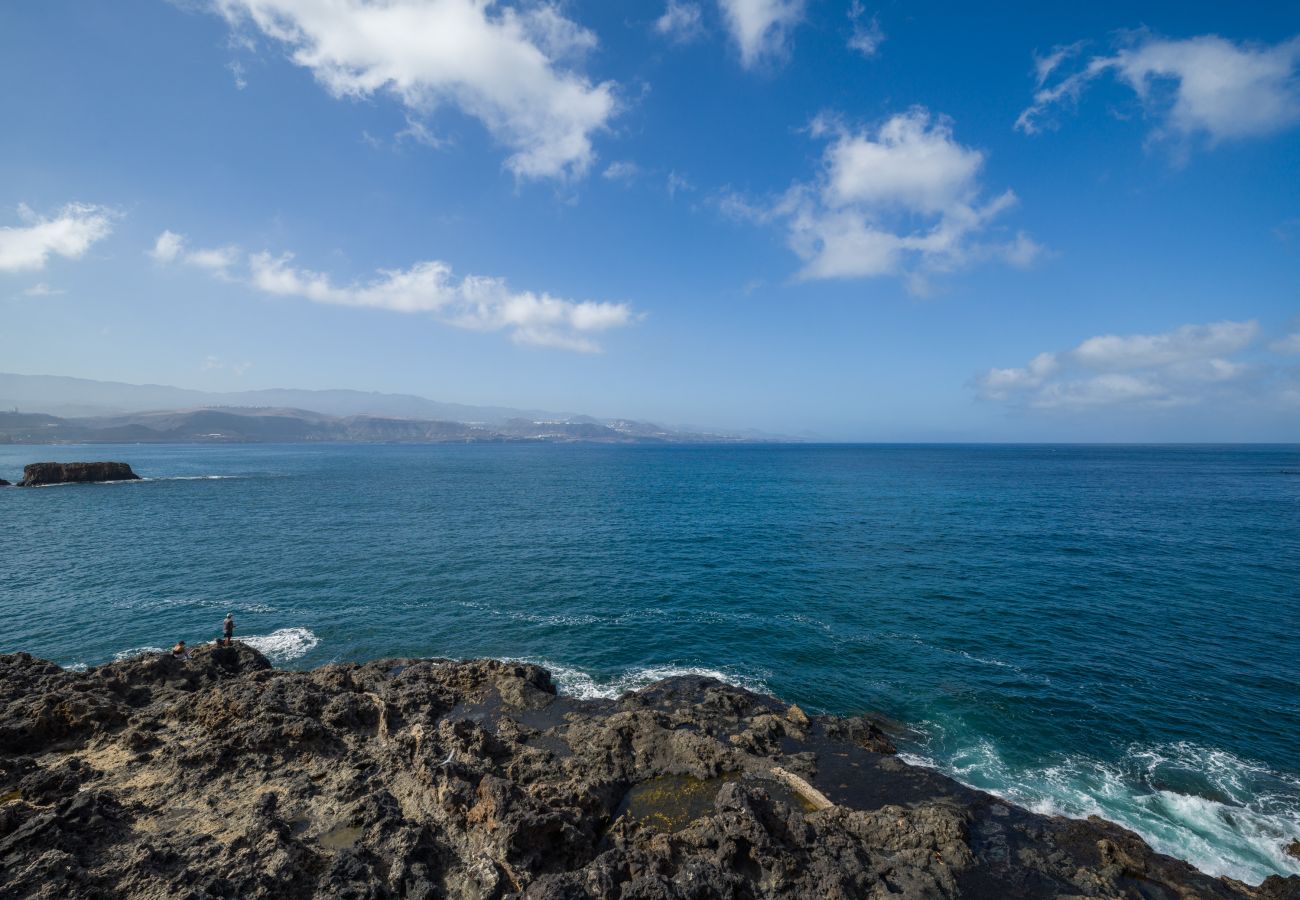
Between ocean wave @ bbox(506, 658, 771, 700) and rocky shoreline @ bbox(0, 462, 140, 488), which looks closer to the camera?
ocean wave @ bbox(506, 658, 771, 700)

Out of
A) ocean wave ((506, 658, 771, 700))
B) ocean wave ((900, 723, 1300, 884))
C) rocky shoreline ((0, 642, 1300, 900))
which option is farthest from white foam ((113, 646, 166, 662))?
ocean wave ((900, 723, 1300, 884))

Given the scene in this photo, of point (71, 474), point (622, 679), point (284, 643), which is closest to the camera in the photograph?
point (622, 679)

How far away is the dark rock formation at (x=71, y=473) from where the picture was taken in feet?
318

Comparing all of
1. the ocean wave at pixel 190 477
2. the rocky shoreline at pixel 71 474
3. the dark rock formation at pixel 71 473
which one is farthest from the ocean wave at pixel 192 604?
the dark rock formation at pixel 71 473

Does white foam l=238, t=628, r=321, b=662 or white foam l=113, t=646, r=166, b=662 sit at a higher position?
white foam l=238, t=628, r=321, b=662

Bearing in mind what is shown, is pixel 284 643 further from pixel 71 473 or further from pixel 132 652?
pixel 71 473

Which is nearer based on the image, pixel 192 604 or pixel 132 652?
pixel 132 652

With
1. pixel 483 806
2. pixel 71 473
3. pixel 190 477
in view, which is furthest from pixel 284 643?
pixel 190 477

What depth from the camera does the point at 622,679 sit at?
2752 cm

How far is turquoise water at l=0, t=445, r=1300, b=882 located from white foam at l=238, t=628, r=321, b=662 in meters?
0.20

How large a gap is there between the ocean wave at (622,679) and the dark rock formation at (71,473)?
125m

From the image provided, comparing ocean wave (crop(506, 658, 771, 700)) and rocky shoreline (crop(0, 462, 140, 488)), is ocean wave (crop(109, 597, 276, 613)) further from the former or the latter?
rocky shoreline (crop(0, 462, 140, 488))

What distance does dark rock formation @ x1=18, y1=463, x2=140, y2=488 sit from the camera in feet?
318

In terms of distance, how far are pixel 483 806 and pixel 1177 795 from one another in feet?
80.4
